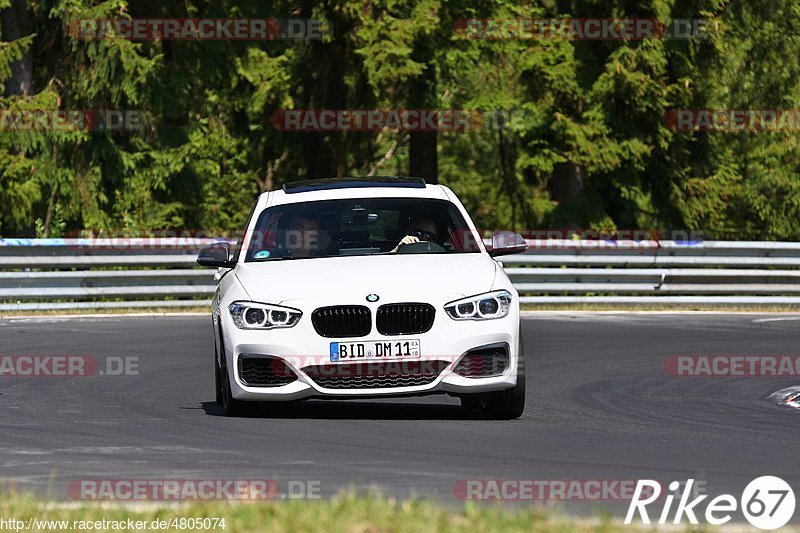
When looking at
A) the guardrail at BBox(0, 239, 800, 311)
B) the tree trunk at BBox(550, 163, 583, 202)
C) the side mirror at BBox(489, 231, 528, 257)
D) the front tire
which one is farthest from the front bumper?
the tree trunk at BBox(550, 163, 583, 202)

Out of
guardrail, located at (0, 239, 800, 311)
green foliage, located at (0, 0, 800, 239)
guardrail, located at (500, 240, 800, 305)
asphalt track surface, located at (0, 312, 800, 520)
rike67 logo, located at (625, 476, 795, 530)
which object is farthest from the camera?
green foliage, located at (0, 0, 800, 239)

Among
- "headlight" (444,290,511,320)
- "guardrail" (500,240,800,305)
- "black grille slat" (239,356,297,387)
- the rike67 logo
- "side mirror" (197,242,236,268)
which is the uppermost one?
"side mirror" (197,242,236,268)

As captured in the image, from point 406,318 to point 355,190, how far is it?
79.7 inches

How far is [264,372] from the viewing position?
10.8 metres

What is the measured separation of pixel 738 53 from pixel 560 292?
18.6 m

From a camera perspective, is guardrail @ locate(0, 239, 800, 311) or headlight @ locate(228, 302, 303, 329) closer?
headlight @ locate(228, 302, 303, 329)

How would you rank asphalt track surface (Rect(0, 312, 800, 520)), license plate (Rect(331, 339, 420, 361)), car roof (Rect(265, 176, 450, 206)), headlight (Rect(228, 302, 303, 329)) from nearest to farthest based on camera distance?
asphalt track surface (Rect(0, 312, 800, 520)) → license plate (Rect(331, 339, 420, 361)) → headlight (Rect(228, 302, 303, 329)) → car roof (Rect(265, 176, 450, 206))

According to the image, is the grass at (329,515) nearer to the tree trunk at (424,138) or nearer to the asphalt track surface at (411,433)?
the asphalt track surface at (411,433)

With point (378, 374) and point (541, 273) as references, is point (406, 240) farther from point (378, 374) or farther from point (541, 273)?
point (541, 273)

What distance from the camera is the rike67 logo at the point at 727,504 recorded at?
7.00 metres

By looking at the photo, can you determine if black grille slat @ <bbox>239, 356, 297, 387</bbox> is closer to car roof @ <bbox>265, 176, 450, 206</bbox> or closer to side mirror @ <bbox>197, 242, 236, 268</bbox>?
side mirror @ <bbox>197, 242, 236, 268</bbox>

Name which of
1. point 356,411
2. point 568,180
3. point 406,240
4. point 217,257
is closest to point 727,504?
point 356,411

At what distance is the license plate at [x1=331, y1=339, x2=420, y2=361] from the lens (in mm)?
10586

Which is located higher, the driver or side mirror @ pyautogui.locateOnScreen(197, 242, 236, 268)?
the driver
